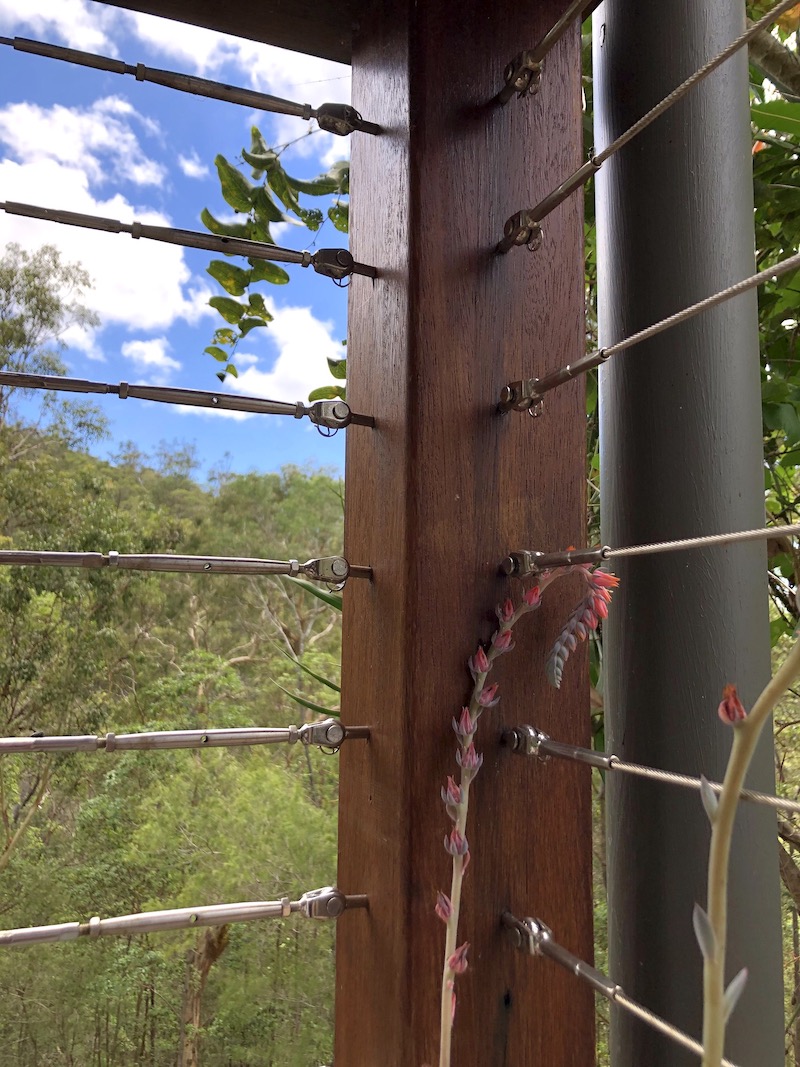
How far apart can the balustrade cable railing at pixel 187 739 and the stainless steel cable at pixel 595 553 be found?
0.36ft

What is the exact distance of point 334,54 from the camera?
1.57 feet

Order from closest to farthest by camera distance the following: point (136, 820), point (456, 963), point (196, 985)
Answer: point (456, 963), point (196, 985), point (136, 820)

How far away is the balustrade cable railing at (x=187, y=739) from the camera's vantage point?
313 millimetres

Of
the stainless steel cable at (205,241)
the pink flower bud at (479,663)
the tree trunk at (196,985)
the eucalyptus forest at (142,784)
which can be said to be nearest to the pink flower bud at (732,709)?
the pink flower bud at (479,663)

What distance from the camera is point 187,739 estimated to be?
33 centimetres

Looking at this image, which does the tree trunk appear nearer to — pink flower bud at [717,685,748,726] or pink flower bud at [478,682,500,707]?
pink flower bud at [478,682,500,707]

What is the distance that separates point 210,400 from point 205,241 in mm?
78

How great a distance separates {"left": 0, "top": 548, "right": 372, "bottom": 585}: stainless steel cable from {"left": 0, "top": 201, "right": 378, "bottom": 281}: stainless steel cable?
0.16 m

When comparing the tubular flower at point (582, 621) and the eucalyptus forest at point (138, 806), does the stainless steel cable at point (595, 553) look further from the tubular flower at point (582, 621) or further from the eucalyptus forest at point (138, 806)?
the eucalyptus forest at point (138, 806)

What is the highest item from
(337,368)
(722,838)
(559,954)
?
(337,368)

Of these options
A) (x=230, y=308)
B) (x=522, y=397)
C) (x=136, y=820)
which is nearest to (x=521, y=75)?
(x=522, y=397)

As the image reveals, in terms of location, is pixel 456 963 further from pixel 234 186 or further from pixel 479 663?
pixel 234 186

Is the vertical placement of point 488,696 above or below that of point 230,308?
below

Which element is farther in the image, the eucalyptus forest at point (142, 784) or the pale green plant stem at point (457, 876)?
the eucalyptus forest at point (142, 784)
